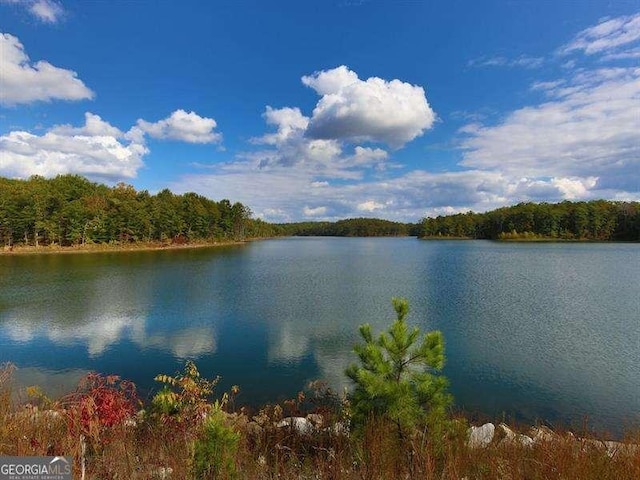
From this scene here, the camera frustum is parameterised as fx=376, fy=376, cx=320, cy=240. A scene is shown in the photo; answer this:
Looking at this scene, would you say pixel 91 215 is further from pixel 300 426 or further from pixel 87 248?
pixel 300 426

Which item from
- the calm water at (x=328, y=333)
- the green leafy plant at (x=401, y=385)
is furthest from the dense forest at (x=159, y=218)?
the green leafy plant at (x=401, y=385)

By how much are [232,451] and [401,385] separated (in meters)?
3.04

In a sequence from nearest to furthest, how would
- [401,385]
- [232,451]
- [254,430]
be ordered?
[232,451] < [401,385] < [254,430]

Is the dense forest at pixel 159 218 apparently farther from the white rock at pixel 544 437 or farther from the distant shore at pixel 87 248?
the white rock at pixel 544 437

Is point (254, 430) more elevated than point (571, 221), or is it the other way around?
point (571, 221)

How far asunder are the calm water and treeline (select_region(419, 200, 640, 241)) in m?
102

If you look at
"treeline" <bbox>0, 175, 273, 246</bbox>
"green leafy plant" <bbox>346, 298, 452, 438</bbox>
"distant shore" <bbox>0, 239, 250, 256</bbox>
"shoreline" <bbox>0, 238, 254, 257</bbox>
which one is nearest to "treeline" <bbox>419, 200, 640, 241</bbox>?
"treeline" <bbox>0, 175, 273, 246</bbox>

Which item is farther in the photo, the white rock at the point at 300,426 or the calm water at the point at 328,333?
the calm water at the point at 328,333

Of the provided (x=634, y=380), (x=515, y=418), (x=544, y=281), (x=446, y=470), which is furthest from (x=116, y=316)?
(x=544, y=281)

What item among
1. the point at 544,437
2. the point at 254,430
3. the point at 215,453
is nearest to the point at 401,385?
the point at 544,437

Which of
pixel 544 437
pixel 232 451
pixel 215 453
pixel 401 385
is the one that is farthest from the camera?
pixel 401 385

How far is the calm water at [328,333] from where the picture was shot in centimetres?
1248

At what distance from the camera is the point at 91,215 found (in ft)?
256

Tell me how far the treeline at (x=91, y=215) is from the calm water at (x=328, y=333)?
151 feet
